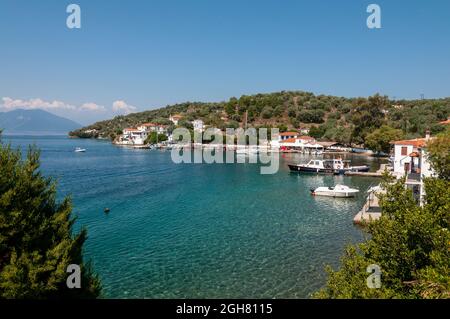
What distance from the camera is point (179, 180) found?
51.3 meters

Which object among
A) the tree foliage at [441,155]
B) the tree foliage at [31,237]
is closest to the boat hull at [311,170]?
the tree foliage at [441,155]

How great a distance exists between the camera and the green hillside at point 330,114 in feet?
277

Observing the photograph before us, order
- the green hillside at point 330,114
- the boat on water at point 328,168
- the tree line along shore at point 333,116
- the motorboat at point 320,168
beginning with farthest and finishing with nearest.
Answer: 1. the green hillside at point 330,114
2. the tree line along shore at point 333,116
3. the motorboat at point 320,168
4. the boat on water at point 328,168

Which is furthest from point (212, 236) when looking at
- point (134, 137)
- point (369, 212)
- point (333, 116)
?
point (134, 137)

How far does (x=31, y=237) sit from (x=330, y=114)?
13540cm

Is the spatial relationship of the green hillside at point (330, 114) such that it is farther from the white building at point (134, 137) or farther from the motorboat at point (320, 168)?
the motorboat at point (320, 168)

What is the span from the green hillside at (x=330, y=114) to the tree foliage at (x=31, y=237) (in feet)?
249

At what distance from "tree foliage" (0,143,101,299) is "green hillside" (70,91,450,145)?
76.0 metres

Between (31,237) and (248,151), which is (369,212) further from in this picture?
(248,151)

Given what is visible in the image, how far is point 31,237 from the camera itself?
29.9 ft

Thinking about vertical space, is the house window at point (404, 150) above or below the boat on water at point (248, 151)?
above

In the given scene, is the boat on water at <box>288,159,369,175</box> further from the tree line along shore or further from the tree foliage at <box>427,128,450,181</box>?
the tree foliage at <box>427,128,450,181</box>
